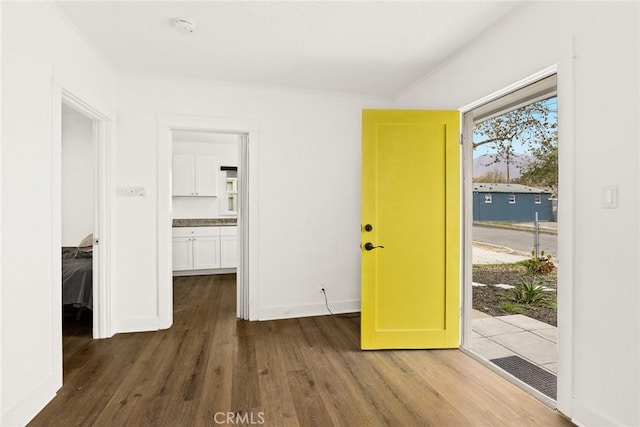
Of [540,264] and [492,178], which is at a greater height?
[492,178]

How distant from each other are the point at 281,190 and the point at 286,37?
1.60 meters

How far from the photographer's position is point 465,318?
2.99m

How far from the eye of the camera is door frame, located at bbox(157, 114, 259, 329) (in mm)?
3410

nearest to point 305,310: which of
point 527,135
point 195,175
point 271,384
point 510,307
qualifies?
point 271,384

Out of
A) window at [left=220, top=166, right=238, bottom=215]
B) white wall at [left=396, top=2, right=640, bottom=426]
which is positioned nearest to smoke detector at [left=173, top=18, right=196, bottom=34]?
white wall at [left=396, top=2, right=640, bottom=426]

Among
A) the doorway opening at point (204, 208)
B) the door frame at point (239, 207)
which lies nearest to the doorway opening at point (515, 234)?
the door frame at point (239, 207)

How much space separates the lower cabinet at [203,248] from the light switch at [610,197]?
4.90 m

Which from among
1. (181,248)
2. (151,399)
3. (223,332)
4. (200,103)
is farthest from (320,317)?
(181,248)

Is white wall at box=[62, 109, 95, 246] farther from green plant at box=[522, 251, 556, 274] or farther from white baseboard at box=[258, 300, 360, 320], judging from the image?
green plant at box=[522, 251, 556, 274]

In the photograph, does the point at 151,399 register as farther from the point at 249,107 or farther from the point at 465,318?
the point at 249,107

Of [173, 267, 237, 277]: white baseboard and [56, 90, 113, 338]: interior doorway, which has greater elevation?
[56, 90, 113, 338]: interior doorway

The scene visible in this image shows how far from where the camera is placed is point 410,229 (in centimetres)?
295

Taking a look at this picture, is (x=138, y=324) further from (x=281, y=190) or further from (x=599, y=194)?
(x=599, y=194)

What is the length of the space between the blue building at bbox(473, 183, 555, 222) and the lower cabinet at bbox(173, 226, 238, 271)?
3.95 meters
